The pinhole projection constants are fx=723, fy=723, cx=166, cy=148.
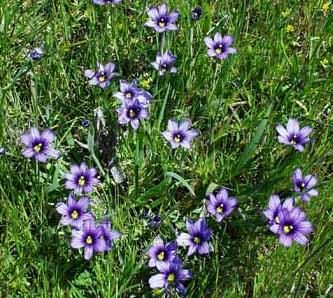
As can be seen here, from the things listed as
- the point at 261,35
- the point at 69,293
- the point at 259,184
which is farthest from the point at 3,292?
the point at 261,35

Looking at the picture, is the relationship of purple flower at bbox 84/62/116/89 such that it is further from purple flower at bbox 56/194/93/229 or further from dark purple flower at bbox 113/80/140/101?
purple flower at bbox 56/194/93/229

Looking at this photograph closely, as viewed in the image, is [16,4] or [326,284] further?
[16,4]

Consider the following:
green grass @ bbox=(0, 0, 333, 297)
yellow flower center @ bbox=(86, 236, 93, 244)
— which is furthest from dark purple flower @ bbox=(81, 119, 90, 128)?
yellow flower center @ bbox=(86, 236, 93, 244)

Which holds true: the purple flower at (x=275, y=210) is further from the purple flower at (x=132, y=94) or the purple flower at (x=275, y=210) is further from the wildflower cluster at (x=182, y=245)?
the purple flower at (x=132, y=94)

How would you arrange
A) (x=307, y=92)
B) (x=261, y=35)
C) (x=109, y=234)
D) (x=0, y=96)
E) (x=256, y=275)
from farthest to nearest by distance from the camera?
(x=261, y=35), (x=307, y=92), (x=0, y=96), (x=256, y=275), (x=109, y=234)

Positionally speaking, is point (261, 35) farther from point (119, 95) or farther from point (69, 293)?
point (69, 293)

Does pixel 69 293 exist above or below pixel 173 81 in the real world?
below

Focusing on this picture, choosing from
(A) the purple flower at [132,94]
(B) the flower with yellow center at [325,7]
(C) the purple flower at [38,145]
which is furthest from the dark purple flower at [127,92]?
(B) the flower with yellow center at [325,7]
